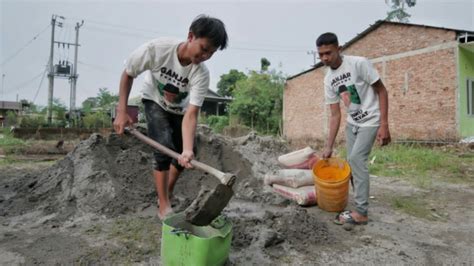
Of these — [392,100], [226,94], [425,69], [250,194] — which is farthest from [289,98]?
[226,94]

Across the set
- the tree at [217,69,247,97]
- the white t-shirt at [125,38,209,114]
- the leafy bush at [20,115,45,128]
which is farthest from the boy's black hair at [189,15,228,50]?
the tree at [217,69,247,97]

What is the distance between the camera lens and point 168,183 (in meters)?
2.91

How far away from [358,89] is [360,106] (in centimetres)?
15

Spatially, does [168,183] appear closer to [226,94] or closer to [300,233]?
[300,233]

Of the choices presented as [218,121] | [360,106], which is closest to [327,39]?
[360,106]

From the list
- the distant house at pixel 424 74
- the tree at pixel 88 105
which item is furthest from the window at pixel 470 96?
the tree at pixel 88 105

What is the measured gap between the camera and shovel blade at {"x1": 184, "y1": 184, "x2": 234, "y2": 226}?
1.87 metres

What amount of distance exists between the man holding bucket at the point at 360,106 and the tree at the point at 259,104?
54.1ft

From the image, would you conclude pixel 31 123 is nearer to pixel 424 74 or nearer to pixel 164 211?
pixel 164 211

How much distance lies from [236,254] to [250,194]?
171cm

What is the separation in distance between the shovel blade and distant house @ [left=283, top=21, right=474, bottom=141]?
34.7 feet

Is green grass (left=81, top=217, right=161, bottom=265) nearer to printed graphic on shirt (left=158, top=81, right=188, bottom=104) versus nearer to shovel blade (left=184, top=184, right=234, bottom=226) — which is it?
shovel blade (left=184, top=184, right=234, bottom=226)

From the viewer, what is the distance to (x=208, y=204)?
1.88 meters

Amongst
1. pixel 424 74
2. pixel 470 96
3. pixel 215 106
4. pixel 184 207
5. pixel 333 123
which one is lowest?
pixel 184 207
